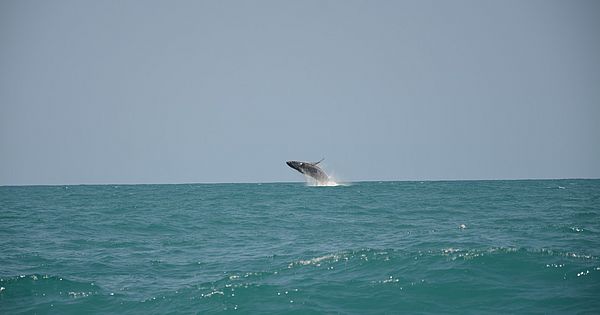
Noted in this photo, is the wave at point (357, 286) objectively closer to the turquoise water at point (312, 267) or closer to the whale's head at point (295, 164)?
the turquoise water at point (312, 267)

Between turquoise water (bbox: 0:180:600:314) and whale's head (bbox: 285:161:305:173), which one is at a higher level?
Result: whale's head (bbox: 285:161:305:173)

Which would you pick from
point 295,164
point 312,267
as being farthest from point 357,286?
point 295,164

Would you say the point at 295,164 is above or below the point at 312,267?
above

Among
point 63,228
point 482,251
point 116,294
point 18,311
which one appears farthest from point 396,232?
point 63,228

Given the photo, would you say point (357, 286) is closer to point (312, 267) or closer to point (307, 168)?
point (312, 267)

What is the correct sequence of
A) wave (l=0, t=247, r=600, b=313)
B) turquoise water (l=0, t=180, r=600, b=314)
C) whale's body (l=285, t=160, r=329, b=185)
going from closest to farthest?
1. wave (l=0, t=247, r=600, b=313)
2. turquoise water (l=0, t=180, r=600, b=314)
3. whale's body (l=285, t=160, r=329, b=185)

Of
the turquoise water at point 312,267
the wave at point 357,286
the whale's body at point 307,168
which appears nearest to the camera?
the wave at point 357,286

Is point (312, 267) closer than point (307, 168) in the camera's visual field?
Yes

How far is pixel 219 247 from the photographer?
74.0 feet

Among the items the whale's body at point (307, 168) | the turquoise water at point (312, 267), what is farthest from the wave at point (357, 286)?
the whale's body at point (307, 168)

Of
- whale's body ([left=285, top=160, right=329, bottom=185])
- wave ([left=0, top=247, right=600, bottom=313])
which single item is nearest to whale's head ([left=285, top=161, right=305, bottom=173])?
whale's body ([left=285, top=160, right=329, bottom=185])

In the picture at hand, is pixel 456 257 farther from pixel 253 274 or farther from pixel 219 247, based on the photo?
pixel 219 247

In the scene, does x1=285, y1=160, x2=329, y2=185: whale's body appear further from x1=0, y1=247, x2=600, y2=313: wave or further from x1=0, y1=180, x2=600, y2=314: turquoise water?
x1=0, y1=247, x2=600, y2=313: wave

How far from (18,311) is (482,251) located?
15.0 m
